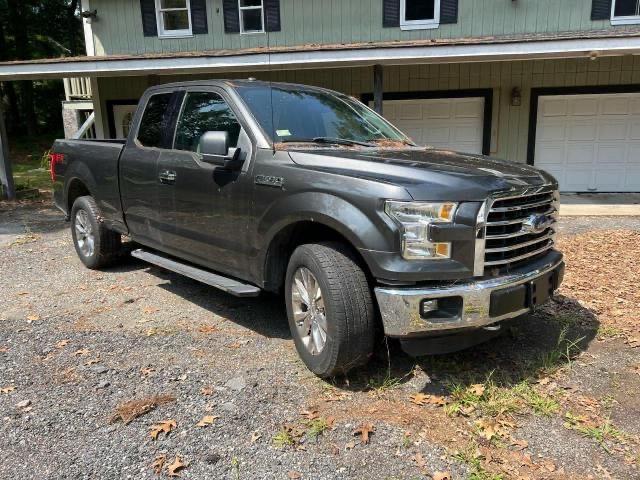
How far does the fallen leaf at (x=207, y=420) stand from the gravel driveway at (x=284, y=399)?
0.01m

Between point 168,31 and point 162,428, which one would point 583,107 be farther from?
point 162,428

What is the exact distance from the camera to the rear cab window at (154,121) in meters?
4.93

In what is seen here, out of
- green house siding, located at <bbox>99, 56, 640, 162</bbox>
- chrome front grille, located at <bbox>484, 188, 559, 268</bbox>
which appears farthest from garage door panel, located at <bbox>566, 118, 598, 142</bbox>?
chrome front grille, located at <bbox>484, 188, 559, 268</bbox>

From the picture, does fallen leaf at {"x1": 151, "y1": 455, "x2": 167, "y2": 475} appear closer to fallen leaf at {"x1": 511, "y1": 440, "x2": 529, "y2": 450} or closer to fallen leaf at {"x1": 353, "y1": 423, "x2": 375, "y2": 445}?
fallen leaf at {"x1": 353, "y1": 423, "x2": 375, "y2": 445}

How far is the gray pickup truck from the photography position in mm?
3020

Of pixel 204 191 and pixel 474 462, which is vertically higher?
pixel 204 191

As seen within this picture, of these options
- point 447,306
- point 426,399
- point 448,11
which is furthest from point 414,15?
point 426,399

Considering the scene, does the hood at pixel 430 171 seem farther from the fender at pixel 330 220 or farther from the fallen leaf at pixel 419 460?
the fallen leaf at pixel 419 460

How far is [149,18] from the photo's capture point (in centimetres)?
1359

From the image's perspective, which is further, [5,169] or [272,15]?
[272,15]

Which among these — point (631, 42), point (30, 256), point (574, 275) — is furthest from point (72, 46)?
point (574, 275)

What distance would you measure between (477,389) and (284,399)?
4.04ft

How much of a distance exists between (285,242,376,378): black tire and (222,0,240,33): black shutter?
11496 millimetres

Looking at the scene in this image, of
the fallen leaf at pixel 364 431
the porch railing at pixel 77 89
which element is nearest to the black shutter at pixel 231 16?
the porch railing at pixel 77 89
